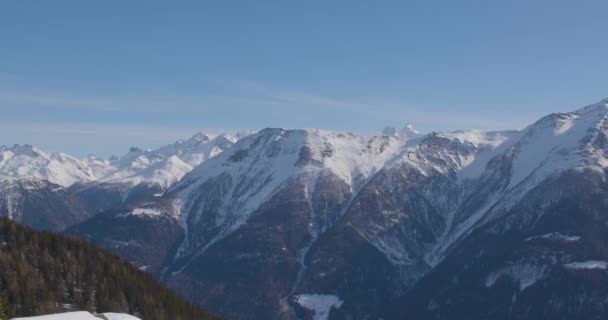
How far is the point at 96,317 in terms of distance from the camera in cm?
16225

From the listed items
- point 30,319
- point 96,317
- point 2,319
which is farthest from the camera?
point 96,317

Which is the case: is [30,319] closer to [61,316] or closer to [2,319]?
[61,316]

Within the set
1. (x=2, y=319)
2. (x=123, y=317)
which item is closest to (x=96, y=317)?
(x=123, y=317)

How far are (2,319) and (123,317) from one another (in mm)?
80694

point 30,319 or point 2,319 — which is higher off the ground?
point 2,319

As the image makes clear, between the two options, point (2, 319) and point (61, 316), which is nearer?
point (2, 319)

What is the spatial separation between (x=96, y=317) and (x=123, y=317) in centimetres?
1092

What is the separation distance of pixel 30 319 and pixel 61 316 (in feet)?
19.2

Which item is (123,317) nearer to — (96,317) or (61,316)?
(96,317)

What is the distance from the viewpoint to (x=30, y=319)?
5719 inches

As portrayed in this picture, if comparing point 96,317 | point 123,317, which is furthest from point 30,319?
point 123,317

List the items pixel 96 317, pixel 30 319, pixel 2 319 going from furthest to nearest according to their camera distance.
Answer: pixel 96 317 < pixel 30 319 < pixel 2 319

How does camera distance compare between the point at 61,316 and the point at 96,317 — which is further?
the point at 96,317

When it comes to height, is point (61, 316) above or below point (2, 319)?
below
